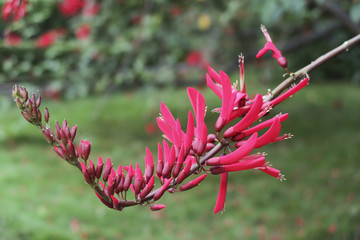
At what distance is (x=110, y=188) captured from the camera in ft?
2.17

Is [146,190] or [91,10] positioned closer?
[146,190]

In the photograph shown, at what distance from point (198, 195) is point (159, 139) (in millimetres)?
1494

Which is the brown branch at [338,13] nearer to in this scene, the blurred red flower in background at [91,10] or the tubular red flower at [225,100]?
the blurred red flower in background at [91,10]

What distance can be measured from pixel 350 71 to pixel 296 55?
3.65 feet

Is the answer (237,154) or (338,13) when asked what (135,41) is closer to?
(338,13)

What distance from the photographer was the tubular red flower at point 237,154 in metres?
0.65

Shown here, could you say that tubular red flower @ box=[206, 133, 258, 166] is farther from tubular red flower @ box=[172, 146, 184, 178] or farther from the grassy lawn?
the grassy lawn

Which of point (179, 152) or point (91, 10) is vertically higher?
point (179, 152)

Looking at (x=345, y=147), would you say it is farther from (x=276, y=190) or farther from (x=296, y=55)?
(x=296, y=55)

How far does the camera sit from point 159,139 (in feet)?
17.7

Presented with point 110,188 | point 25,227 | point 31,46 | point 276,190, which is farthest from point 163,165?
point 31,46

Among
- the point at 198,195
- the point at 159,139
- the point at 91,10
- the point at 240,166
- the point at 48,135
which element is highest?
the point at 48,135

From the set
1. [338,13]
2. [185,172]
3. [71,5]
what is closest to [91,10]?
[71,5]

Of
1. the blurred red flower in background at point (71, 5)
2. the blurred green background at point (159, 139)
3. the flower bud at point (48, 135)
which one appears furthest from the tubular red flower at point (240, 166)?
the blurred red flower in background at point (71, 5)
